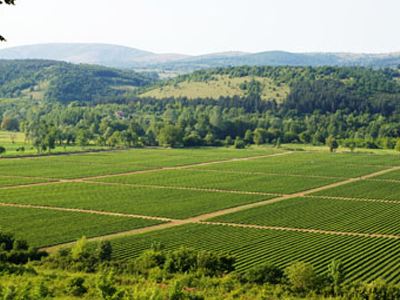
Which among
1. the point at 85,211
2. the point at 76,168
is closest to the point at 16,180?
the point at 76,168

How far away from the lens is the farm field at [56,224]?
211 ft

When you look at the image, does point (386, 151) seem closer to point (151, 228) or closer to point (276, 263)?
point (151, 228)

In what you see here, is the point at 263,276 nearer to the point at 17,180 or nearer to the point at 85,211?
the point at 85,211

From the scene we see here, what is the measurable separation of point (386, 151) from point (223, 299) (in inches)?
6271

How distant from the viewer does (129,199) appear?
90.6 m

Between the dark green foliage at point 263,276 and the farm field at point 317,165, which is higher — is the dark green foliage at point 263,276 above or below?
above

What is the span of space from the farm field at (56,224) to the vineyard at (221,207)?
0.11 meters

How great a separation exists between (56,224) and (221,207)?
22.7m

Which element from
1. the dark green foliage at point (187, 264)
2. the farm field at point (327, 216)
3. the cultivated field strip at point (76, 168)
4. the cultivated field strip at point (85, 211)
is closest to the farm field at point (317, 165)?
the cultivated field strip at point (76, 168)

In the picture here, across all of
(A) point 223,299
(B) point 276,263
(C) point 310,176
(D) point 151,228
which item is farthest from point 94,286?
(C) point 310,176

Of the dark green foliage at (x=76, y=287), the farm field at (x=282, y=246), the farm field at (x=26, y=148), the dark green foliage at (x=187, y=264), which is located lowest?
the farm field at (x=26, y=148)

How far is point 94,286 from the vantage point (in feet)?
131

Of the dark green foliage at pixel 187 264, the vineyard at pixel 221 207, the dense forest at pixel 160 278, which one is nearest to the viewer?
the dense forest at pixel 160 278

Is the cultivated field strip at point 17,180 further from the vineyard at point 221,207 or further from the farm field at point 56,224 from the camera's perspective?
the farm field at point 56,224
